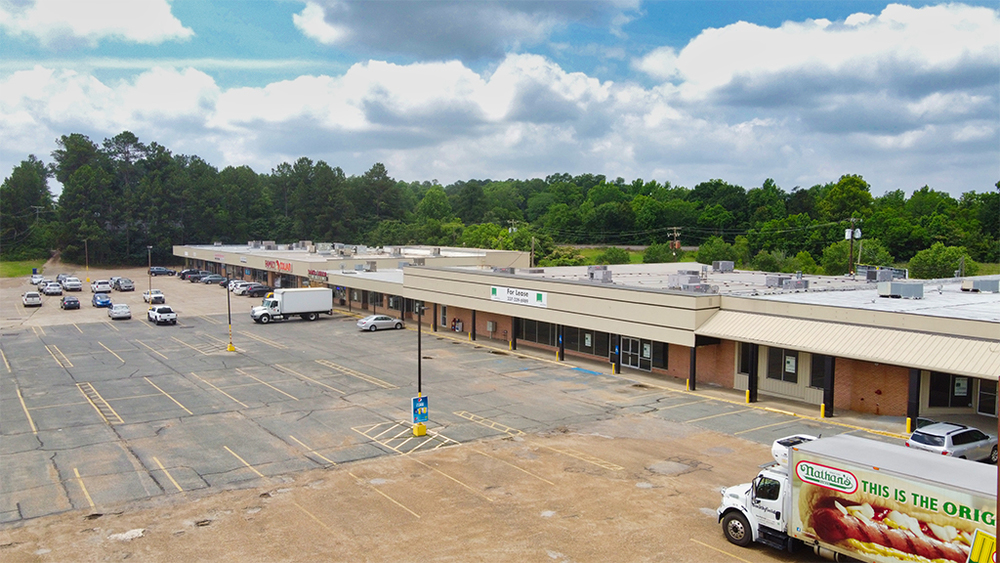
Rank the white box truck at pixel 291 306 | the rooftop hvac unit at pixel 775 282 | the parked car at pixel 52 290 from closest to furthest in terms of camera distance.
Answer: the rooftop hvac unit at pixel 775 282 → the white box truck at pixel 291 306 → the parked car at pixel 52 290

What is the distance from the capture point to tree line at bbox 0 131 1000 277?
361 ft

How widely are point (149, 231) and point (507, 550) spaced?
137615 mm

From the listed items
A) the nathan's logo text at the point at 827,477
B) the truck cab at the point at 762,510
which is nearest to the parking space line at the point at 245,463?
the truck cab at the point at 762,510

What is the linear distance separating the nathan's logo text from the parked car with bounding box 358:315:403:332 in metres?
46.8

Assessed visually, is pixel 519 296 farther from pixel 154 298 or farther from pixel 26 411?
pixel 154 298

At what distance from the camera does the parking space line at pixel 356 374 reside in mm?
39981

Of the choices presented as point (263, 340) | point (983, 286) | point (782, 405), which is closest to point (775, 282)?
point (983, 286)

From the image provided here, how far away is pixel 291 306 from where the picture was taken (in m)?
66.4

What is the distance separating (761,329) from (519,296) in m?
18.9

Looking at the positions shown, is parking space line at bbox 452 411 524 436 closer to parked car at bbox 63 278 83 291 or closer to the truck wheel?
the truck wheel

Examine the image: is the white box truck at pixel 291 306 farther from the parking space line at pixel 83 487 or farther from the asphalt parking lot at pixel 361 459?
the parking space line at pixel 83 487

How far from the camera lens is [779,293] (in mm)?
42625

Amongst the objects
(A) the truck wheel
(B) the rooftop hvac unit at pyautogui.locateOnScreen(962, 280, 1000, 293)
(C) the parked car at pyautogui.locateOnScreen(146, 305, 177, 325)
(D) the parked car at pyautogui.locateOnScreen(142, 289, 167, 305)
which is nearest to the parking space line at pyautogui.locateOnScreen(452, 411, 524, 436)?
(A) the truck wheel

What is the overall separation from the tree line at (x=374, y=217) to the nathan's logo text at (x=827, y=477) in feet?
275
